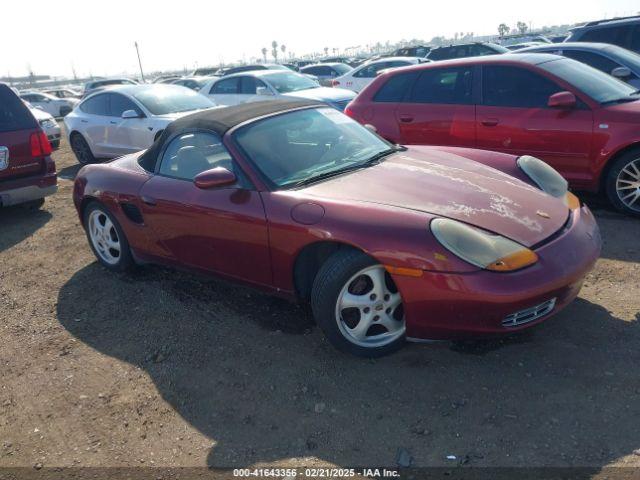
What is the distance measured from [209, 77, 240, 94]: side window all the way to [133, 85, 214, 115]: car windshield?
2750mm

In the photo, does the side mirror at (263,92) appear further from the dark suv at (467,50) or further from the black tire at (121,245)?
the black tire at (121,245)

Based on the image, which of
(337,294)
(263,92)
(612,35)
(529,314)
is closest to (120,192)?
(337,294)

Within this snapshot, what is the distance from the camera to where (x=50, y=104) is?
23.3m

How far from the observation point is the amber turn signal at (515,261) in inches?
107

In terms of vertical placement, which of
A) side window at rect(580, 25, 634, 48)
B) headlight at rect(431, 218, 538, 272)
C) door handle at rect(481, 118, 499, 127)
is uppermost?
side window at rect(580, 25, 634, 48)

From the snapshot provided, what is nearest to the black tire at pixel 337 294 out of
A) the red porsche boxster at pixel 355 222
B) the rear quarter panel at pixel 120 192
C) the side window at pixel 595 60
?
the red porsche boxster at pixel 355 222

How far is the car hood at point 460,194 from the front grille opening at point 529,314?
13.1 inches

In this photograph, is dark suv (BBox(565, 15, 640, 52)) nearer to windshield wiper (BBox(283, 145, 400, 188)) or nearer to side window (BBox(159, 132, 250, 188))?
windshield wiper (BBox(283, 145, 400, 188))

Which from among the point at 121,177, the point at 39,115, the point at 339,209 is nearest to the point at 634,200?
the point at 339,209

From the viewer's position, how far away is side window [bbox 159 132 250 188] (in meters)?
3.71

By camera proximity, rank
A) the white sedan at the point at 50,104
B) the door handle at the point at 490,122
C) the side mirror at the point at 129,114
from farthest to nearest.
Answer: the white sedan at the point at 50,104 → the side mirror at the point at 129,114 → the door handle at the point at 490,122

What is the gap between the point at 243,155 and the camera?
355 cm

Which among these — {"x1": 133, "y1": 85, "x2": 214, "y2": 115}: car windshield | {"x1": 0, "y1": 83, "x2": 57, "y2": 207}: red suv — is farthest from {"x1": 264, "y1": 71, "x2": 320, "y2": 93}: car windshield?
{"x1": 0, "y1": 83, "x2": 57, "y2": 207}: red suv

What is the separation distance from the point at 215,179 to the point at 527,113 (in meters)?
3.62
